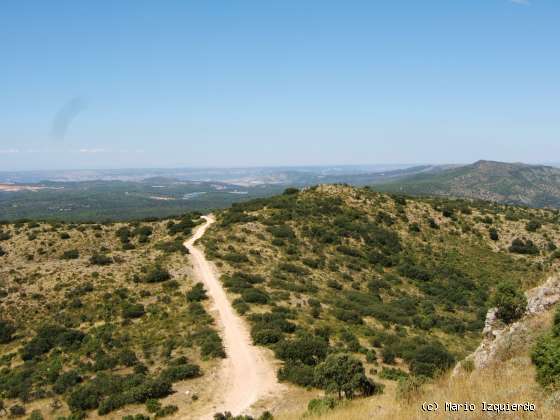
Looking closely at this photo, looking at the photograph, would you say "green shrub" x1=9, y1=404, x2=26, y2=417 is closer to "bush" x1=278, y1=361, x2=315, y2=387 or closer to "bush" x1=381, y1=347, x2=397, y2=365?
"bush" x1=278, y1=361, x2=315, y2=387

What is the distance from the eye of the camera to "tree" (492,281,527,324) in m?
17.9

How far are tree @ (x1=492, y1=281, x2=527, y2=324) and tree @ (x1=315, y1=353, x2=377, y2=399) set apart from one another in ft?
22.9

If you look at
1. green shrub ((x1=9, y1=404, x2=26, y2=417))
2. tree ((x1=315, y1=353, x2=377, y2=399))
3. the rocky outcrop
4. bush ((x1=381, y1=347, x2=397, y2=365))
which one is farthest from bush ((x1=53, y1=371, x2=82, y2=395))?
the rocky outcrop

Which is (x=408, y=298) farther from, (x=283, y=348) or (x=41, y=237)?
(x=41, y=237)

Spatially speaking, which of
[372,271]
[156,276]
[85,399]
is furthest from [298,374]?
[372,271]

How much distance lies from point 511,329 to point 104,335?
89.9ft

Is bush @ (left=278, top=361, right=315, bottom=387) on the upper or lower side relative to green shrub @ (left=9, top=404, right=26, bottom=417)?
upper

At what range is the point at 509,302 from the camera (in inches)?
744

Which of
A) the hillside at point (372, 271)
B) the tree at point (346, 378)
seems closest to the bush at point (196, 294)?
the hillside at point (372, 271)

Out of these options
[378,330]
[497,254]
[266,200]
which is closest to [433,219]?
[497,254]

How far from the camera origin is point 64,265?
46562 millimetres

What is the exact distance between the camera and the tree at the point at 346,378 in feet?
63.0

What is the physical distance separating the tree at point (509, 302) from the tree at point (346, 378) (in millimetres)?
6978

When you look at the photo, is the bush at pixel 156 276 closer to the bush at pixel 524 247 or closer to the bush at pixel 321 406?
the bush at pixel 321 406
